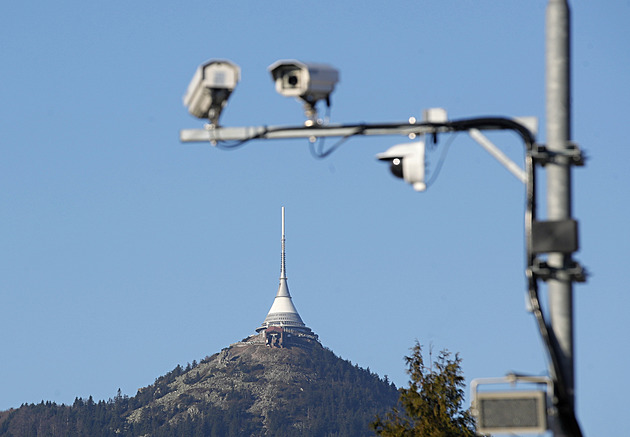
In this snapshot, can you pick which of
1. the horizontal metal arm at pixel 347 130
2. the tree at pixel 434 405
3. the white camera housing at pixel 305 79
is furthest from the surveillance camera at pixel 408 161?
the tree at pixel 434 405

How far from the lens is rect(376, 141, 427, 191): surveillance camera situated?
39.4ft

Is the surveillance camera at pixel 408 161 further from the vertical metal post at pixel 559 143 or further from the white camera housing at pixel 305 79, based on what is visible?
the vertical metal post at pixel 559 143

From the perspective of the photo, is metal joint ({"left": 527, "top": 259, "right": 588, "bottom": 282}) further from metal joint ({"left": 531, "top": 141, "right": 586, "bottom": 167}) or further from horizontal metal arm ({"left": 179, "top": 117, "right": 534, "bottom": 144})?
horizontal metal arm ({"left": 179, "top": 117, "right": 534, "bottom": 144})

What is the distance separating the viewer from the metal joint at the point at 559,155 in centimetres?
1085

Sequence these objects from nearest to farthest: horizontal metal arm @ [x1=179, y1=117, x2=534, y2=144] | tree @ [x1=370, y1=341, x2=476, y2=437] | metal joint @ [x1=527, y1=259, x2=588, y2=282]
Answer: metal joint @ [x1=527, y1=259, x2=588, y2=282] < horizontal metal arm @ [x1=179, y1=117, x2=534, y2=144] < tree @ [x1=370, y1=341, x2=476, y2=437]

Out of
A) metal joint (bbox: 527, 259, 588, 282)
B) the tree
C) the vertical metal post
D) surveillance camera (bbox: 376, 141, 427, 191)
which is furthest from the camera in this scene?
the tree

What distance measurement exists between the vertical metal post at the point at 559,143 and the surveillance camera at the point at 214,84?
3.15 metres

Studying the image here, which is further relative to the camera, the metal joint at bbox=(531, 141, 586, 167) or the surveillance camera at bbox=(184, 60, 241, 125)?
the surveillance camera at bbox=(184, 60, 241, 125)

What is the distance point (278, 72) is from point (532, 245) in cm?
328

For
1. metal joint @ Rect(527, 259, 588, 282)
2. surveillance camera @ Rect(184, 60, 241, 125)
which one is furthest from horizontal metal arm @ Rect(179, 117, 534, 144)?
metal joint @ Rect(527, 259, 588, 282)

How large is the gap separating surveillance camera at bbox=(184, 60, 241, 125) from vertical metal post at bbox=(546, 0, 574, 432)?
10.3ft

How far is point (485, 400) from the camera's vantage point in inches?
416

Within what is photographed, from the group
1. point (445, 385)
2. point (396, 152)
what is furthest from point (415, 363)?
point (396, 152)

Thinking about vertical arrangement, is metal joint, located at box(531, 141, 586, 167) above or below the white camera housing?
below
